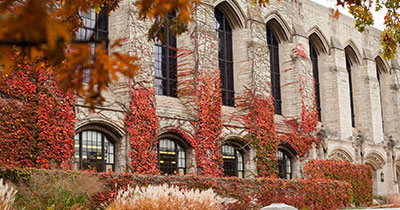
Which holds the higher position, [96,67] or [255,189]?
[96,67]

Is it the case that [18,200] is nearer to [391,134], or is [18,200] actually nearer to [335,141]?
[335,141]

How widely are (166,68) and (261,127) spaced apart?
16.5 ft

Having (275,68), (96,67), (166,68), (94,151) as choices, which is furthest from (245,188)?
(96,67)

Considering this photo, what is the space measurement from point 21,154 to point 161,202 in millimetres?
6957

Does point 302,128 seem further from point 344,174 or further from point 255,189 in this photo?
point 255,189

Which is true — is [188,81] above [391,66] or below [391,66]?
below

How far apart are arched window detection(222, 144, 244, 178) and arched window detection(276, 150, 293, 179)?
2770 millimetres

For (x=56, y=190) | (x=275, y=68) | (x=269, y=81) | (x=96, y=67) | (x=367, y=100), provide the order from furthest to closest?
(x=367, y=100), (x=275, y=68), (x=269, y=81), (x=56, y=190), (x=96, y=67)

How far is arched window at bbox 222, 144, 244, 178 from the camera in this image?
21.2 m

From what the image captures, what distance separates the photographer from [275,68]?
83.6 feet

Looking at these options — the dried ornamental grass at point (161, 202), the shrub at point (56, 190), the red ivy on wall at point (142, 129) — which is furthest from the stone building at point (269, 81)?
the dried ornamental grass at point (161, 202)

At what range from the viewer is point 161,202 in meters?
8.58

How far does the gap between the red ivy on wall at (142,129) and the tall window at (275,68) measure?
9.02 meters

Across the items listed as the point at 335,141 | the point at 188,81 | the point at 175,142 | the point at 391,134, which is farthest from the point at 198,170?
the point at 391,134
